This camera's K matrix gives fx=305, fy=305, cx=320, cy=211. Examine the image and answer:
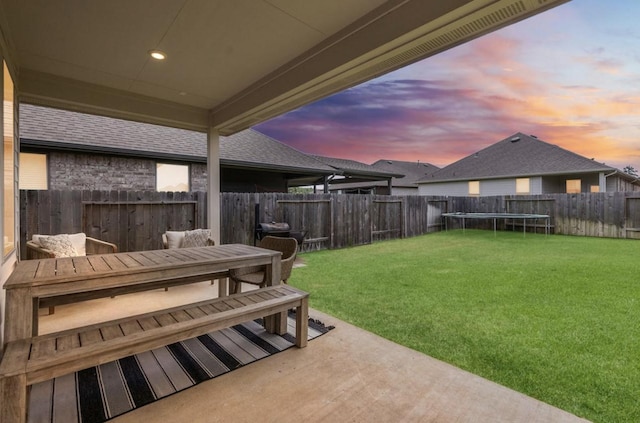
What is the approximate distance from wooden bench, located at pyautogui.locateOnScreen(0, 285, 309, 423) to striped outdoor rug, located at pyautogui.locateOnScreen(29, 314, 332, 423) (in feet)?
0.58

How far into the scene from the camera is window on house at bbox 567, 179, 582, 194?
16.5 meters

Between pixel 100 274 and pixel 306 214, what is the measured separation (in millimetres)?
6312

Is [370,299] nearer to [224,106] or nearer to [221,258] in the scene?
[221,258]

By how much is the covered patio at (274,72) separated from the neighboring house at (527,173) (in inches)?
656

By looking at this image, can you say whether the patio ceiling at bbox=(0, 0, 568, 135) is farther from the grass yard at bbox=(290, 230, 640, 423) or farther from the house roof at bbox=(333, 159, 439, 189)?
the house roof at bbox=(333, 159, 439, 189)

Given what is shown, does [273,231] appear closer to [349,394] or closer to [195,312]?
[195,312]

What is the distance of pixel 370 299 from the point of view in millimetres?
4203

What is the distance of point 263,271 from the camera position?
3857 millimetres

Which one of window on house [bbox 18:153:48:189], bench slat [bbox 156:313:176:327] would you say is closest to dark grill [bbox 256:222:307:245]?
bench slat [bbox 156:313:176:327]

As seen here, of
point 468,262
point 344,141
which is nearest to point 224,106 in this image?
point 468,262

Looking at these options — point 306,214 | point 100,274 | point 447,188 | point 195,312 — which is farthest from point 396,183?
point 100,274

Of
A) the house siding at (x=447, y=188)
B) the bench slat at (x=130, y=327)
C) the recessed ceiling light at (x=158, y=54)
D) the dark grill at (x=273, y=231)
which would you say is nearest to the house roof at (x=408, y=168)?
the house siding at (x=447, y=188)

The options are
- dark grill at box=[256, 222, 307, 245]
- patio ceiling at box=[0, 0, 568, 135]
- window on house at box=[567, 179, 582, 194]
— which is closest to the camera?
patio ceiling at box=[0, 0, 568, 135]

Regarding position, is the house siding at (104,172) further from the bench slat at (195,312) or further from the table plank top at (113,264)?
the bench slat at (195,312)
